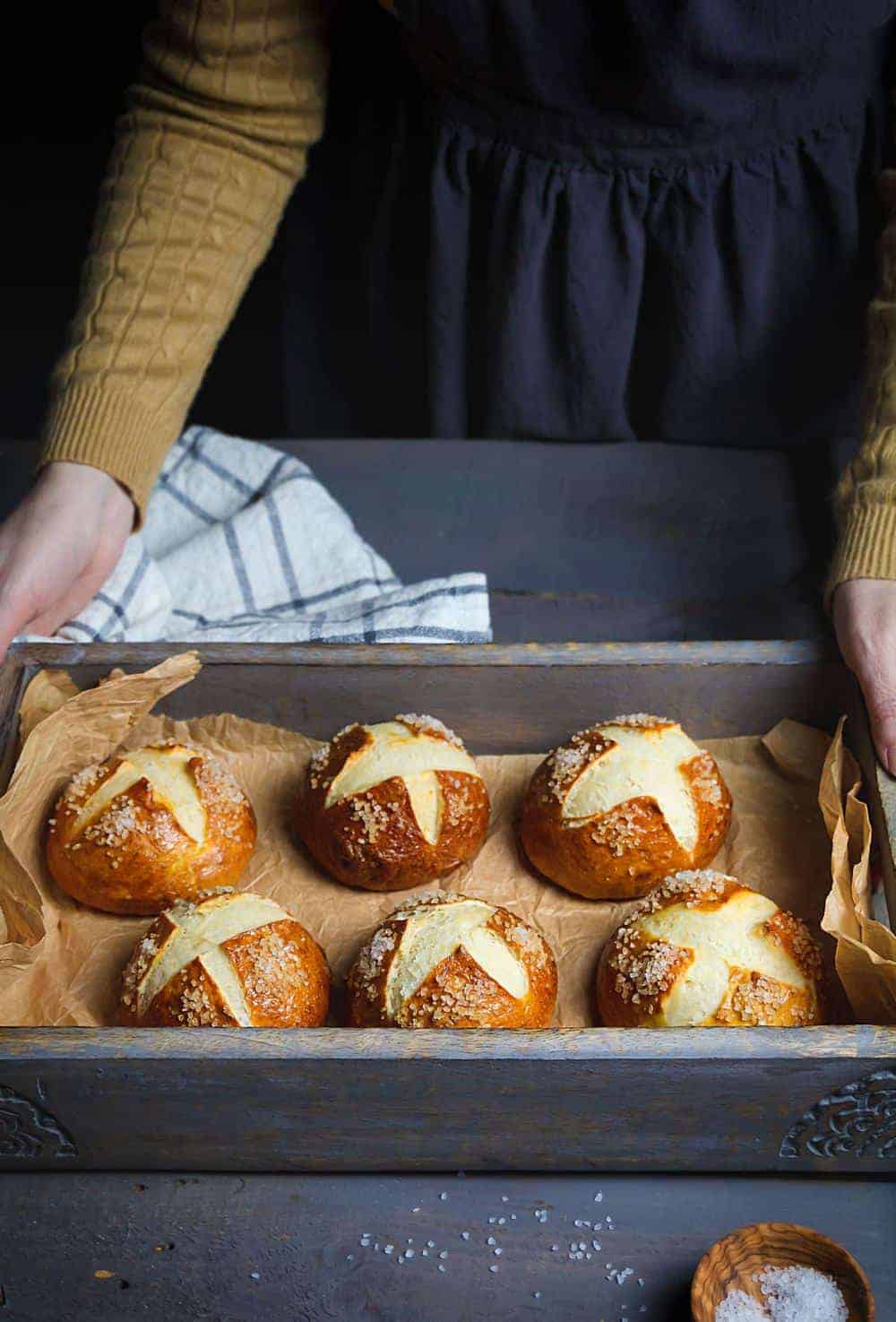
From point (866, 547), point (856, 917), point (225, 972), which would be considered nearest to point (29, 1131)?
point (225, 972)

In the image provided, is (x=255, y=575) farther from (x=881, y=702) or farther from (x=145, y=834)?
(x=881, y=702)

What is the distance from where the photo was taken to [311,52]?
5.22 feet

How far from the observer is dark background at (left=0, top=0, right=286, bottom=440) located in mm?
3057

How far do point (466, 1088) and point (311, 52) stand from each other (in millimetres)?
1288

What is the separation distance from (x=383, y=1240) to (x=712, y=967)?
38 centimetres

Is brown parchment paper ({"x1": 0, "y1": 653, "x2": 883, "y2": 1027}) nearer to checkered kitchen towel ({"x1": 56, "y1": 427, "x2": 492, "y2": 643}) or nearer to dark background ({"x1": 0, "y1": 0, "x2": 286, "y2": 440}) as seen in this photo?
checkered kitchen towel ({"x1": 56, "y1": 427, "x2": 492, "y2": 643})

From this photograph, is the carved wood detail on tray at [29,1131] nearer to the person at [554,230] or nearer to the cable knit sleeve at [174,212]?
the person at [554,230]

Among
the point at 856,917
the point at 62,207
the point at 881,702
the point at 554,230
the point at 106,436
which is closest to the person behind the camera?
the point at 856,917

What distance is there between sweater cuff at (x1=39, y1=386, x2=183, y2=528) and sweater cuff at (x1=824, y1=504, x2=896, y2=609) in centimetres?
85

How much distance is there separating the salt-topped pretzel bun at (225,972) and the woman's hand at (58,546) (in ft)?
1.34

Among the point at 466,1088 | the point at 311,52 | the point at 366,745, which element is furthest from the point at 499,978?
the point at 311,52

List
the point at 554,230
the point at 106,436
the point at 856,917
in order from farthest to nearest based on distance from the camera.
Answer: the point at 554,230 → the point at 106,436 → the point at 856,917

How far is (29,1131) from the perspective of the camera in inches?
41.3

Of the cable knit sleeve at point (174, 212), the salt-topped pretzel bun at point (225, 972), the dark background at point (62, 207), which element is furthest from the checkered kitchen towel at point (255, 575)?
the dark background at point (62, 207)
